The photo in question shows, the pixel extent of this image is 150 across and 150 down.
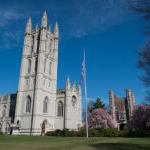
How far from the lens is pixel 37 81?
5500 centimetres

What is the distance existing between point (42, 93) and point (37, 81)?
10.8 ft

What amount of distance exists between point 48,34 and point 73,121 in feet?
85.4

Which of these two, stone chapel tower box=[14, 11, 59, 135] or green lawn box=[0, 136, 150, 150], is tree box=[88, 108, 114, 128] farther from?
green lawn box=[0, 136, 150, 150]

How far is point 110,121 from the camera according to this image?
61.4 meters

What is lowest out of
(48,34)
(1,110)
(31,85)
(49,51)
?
(1,110)

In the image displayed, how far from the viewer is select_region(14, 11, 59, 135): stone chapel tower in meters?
52.6

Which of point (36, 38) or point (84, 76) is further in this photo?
point (36, 38)

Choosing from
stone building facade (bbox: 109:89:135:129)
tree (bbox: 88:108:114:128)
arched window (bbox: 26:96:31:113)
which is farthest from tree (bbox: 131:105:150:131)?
arched window (bbox: 26:96:31:113)

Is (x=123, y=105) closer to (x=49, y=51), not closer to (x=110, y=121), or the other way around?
(x=110, y=121)

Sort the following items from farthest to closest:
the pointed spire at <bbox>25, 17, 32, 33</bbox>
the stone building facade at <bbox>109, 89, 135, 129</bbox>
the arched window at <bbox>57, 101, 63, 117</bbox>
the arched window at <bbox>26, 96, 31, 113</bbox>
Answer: the stone building facade at <bbox>109, 89, 135, 129</bbox>, the pointed spire at <bbox>25, 17, 32, 33</bbox>, the arched window at <bbox>57, 101, 63, 117</bbox>, the arched window at <bbox>26, 96, 31, 113</bbox>

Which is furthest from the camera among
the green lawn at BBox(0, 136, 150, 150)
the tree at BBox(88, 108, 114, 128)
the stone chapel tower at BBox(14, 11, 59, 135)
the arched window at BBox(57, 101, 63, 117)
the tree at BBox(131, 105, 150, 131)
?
the tree at BBox(88, 108, 114, 128)

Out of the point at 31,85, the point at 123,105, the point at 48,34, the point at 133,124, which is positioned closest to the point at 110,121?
the point at 133,124

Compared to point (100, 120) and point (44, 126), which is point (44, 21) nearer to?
point (44, 126)

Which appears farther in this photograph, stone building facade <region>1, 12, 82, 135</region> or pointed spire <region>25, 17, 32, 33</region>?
pointed spire <region>25, 17, 32, 33</region>
